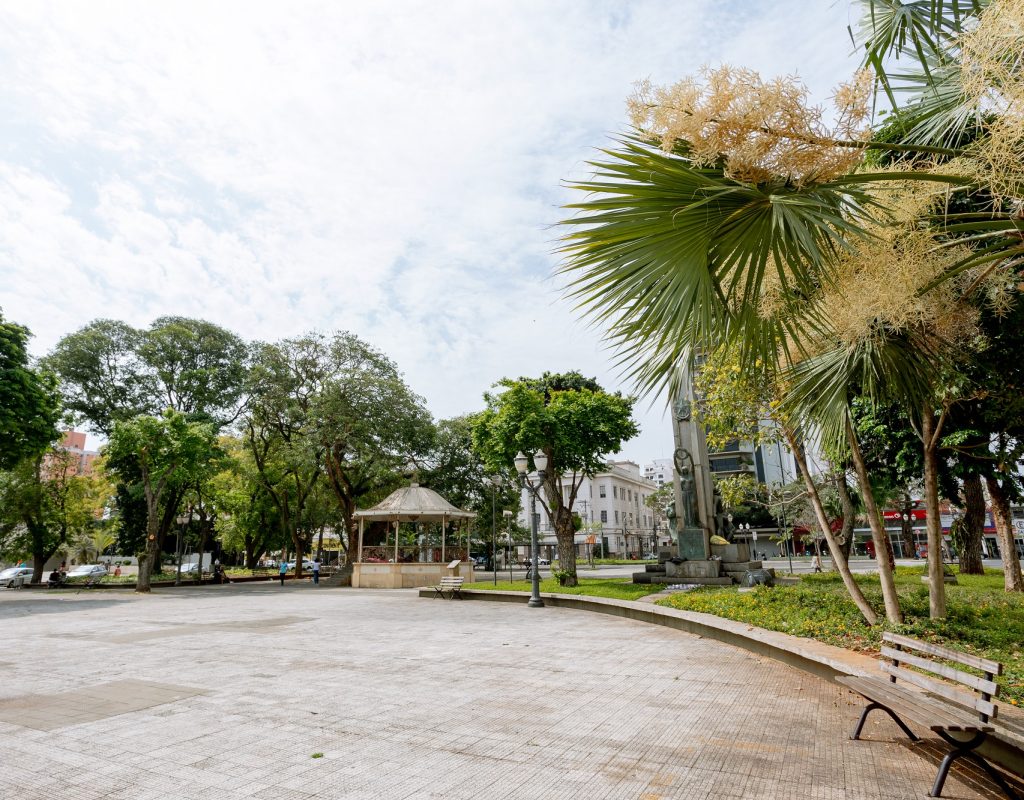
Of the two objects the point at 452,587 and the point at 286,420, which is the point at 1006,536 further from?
the point at 286,420

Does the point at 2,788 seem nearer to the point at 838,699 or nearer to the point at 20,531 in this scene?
the point at 838,699

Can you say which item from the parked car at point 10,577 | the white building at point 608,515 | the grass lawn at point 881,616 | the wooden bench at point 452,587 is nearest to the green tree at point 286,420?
the wooden bench at point 452,587

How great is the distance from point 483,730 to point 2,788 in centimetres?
326

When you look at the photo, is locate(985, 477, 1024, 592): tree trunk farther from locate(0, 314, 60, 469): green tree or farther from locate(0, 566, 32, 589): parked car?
locate(0, 566, 32, 589): parked car

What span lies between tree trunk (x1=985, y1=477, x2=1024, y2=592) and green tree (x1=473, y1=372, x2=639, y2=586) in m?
10.8

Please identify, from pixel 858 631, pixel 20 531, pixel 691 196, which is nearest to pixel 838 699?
pixel 858 631

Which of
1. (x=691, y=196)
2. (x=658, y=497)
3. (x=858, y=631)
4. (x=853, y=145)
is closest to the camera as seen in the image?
(x=853, y=145)

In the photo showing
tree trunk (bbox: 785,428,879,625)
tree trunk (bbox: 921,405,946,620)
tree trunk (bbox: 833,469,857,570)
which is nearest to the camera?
tree trunk (bbox: 921,405,946,620)

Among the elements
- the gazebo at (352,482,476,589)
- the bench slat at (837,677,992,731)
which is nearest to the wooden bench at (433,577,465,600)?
the gazebo at (352,482,476,589)

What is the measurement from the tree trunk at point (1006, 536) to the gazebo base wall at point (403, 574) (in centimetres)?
1921

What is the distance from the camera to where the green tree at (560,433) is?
71.3ft

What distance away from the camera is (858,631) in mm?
7926

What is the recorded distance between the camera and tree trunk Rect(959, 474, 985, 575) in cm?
1653

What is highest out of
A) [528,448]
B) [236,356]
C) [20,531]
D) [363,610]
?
[236,356]
